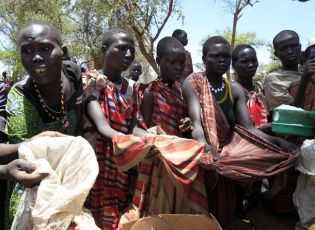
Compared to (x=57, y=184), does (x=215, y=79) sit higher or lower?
higher

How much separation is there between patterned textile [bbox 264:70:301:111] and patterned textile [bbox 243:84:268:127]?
0.44 ft

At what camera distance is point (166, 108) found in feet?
10.3

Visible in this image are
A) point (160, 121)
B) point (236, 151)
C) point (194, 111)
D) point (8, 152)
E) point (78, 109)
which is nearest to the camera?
point (8, 152)

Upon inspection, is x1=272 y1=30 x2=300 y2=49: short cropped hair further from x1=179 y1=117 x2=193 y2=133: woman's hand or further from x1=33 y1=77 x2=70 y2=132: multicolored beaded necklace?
x1=33 y1=77 x2=70 y2=132: multicolored beaded necklace

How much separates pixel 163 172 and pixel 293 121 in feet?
3.05

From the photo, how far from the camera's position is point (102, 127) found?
2.60 meters

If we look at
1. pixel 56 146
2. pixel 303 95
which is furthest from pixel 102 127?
Result: pixel 303 95

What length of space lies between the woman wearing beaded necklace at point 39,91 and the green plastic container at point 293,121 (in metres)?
1.36

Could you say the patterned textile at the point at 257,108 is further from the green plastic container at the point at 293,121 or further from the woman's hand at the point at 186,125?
the green plastic container at the point at 293,121

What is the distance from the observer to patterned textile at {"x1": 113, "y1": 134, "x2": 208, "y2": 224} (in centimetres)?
243

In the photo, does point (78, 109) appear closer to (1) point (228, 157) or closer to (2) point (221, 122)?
(1) point (228, 157)

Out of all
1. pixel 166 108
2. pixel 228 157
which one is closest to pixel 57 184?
pixel 228 157

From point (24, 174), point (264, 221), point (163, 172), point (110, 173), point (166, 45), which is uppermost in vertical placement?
point (166, 45)

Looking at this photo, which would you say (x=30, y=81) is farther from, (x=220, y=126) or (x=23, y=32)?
(x=220, y=126)
